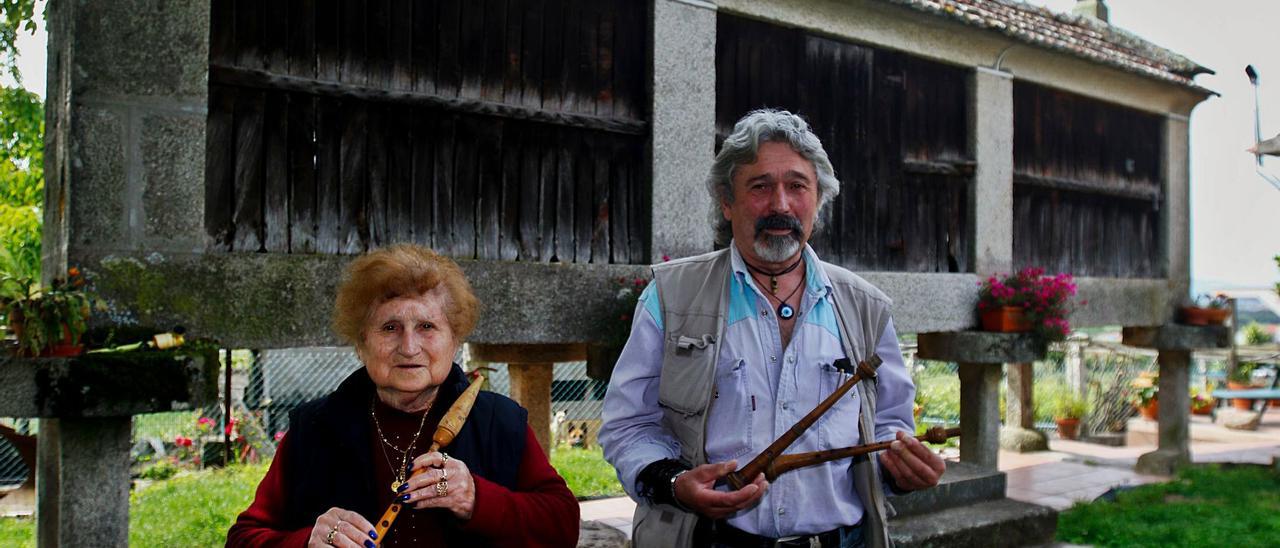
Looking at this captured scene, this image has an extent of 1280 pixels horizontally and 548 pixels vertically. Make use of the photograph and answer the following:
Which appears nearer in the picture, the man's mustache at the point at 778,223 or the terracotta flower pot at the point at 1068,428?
the man's mustache at the point at 778,223

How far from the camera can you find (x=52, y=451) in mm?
4129

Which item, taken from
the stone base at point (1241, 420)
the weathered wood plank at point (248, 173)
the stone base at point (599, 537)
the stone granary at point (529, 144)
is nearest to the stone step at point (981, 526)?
the stone base at point (599, 537)

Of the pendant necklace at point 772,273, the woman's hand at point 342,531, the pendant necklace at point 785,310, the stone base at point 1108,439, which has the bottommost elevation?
the stone base at point 1108,439

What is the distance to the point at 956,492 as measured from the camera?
5.96m

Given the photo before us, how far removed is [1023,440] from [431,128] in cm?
981

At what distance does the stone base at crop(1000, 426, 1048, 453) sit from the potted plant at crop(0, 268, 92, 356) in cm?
1124

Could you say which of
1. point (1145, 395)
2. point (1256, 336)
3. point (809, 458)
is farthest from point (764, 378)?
point (1256, 336)

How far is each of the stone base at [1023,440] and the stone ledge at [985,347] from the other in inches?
183

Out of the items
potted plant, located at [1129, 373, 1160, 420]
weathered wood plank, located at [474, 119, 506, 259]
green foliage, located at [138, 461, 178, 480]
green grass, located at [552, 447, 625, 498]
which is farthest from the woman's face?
potted plant, located at [1129, 373, 1160, 420]

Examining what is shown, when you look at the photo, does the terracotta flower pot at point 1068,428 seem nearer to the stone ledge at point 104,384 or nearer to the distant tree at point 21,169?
the stone ledge at point 104,384

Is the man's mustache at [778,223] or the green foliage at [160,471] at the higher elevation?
the man's mustache at [778,223]

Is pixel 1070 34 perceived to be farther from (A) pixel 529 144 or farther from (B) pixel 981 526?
(A) pixel 529 144

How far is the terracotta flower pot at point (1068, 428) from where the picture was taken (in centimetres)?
1307

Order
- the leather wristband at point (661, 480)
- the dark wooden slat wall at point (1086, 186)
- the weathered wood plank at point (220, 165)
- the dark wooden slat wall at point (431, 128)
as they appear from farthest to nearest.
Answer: the dark wooden slat wall at point (1086, 186), the dark wooden slat wall at point (431, 128), the weathered wood plank at point (220, 165), the leather wristband at point (661, 480)
